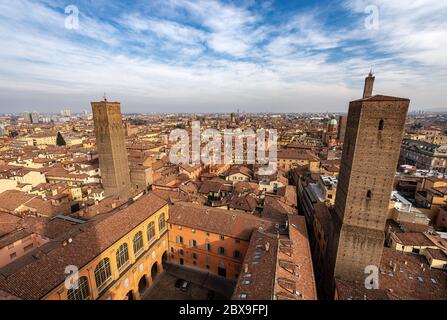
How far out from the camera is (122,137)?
137ft

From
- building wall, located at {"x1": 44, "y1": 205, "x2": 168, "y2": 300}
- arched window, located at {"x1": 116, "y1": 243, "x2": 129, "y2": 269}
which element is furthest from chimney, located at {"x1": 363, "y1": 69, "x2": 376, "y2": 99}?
arched window, located at {"x1": 116, "y1": 243, "x2": 129, "y2": 269}

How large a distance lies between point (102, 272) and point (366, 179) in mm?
23844

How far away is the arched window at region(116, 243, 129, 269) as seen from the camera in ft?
66.3

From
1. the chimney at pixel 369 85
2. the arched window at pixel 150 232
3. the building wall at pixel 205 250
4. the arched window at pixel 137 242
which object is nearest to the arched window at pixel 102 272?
the arched window at pixel 137 242

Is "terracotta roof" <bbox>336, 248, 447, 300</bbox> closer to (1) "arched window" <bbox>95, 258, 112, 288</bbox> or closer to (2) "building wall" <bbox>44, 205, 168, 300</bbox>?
(2) "building wall" <bbox>44, 205, 168, 300</bbox>

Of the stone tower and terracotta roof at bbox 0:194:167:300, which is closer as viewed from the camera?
terracotta roof at bbox 0:194:167:300

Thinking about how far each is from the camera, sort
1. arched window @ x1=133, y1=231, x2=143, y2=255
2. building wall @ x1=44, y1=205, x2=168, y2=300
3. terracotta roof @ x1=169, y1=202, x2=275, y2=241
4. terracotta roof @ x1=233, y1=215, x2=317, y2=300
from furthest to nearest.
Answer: terracotta roof @ x1=169, y1=202, x2=275, y2=241 → arched window @ x1=133, y1=231, x2=143, y2=255 → building wall @ x1=44, y1=205, x2=168, y2=300 → terracotta roof @ x1=233, y1=215, x2=317, y2=300

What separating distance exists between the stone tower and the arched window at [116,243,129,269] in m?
20.2

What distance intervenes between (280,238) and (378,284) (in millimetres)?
9063

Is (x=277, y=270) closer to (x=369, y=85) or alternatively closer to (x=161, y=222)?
(x=161, y=222)

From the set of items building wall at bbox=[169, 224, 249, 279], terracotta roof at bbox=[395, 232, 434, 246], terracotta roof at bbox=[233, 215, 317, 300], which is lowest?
building wall at bbox=[169, 224, 249, 279]

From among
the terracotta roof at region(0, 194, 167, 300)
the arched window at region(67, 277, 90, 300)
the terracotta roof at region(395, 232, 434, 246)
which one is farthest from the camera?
the terracotta roof at region(395, 232, 434, 246)
